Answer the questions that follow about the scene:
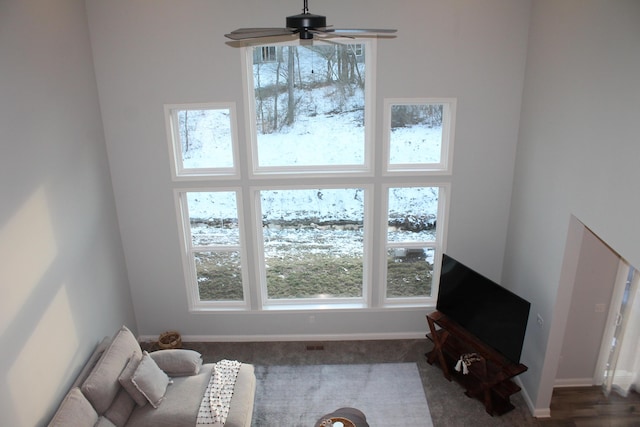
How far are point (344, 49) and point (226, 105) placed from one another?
4.78ft

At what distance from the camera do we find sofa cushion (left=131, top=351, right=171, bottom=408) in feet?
15.5

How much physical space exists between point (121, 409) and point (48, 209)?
78.0 inches

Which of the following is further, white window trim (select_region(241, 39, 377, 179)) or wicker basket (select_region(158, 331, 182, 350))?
wicker basket (select_region(158, 331, 182, 350))

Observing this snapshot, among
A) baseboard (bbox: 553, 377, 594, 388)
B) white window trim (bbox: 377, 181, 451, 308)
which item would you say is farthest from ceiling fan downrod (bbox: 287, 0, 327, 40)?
baseboard (bbox: 553, 377, 594, 388)

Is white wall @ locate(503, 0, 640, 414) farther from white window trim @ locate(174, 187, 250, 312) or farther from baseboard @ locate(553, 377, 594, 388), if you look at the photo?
white window trim @ locate(174, 187, 250, 312)

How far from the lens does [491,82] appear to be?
17.9 ft

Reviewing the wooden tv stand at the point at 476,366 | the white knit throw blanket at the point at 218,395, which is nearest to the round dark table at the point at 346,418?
the white knit throw blanket at the point at 218,395

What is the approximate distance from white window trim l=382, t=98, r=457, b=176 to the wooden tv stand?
1728 mm

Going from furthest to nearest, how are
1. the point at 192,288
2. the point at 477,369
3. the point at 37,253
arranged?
the point at 192,288, the point at 477,369, the point at 37,253

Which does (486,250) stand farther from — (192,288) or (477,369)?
(192,288)

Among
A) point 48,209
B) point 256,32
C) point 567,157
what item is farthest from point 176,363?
point 567,157

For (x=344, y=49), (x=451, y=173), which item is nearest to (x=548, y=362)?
(x=451, y=173)

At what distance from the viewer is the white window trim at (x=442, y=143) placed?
5535 mm

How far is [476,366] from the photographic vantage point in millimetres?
5473
